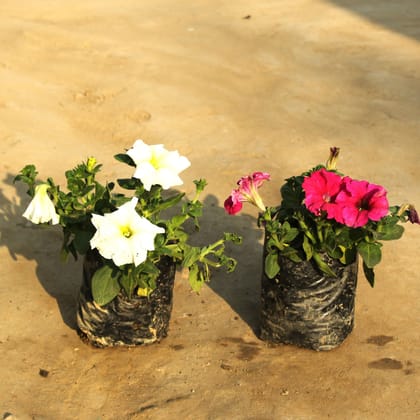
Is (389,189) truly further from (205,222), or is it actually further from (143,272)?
(143,272)

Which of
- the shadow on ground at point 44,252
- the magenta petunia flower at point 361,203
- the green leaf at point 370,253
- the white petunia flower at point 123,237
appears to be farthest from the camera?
the shadow on ground at point 44,252

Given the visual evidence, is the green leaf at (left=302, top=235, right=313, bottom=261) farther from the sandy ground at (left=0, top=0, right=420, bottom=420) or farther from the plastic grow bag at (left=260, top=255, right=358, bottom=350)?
the sandy ground at (left=0, top=0, right=420, bottom=420)

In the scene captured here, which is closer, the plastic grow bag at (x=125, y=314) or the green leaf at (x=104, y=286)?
the green leaf at (x=104, y=286)

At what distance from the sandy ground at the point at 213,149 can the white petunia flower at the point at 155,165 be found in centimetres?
94

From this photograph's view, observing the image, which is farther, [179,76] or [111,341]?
[179,76]

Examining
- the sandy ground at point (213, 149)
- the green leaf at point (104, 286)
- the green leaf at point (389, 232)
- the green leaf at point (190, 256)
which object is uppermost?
the green leaf at point (389, 232)

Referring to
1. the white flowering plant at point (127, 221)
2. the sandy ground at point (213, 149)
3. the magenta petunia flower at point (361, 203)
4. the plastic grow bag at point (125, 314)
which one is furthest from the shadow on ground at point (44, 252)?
the magenta petunia flower at point (361, 203)

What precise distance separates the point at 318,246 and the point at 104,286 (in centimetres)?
100

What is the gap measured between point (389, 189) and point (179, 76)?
2718 millimetres

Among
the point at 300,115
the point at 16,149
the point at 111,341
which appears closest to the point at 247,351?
the point at 111,341

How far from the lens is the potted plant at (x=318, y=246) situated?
328cm

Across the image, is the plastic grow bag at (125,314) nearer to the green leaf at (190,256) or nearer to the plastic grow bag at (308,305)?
the green leaf at (190,256)

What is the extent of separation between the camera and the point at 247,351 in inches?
148

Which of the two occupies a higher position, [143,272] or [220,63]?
[143,272]
